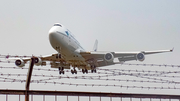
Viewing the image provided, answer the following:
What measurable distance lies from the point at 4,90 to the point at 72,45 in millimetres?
27915

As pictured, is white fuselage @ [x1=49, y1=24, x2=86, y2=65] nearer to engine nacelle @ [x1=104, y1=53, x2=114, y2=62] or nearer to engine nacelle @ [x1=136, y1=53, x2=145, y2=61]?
engine nacelle @ [x1=104, y1=53, x2=114, y2=62]

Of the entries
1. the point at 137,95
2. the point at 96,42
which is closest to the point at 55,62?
the point at 137,95

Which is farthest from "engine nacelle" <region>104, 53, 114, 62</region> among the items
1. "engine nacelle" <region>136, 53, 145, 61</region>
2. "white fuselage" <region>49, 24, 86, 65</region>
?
"white fuselage" <region>49, 24, 86, 65</region>

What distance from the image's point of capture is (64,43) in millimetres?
43250

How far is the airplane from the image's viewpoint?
42.8 metres

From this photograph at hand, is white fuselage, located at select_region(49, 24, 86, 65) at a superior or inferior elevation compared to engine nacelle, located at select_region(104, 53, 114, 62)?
superior

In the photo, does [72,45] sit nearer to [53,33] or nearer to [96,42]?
[53,33]

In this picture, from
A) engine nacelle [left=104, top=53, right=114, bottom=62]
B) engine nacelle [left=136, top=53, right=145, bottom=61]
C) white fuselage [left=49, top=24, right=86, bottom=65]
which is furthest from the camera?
engine nacelle [left=104, top=53, right=114, bottom=62]

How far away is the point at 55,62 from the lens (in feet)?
154

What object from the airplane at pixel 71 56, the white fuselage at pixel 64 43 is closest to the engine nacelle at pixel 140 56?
the airplane at pixel 71 56

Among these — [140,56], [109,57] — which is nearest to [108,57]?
[109,57]

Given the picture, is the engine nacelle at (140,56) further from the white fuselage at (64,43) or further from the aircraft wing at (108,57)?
the white fuselage at (64,43)

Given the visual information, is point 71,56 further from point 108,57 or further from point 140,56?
point 140,56

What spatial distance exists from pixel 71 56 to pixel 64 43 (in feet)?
9.55
